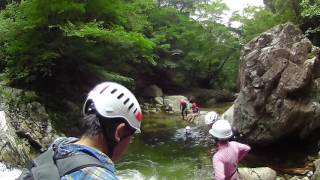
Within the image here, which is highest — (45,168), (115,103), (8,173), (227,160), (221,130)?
(115,103)

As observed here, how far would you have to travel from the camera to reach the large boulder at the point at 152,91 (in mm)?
33172

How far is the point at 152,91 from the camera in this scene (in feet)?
110

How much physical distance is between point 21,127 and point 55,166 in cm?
1106

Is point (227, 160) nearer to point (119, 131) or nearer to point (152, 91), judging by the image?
point (119, 131)

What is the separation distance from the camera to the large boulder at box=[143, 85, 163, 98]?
33.2 m

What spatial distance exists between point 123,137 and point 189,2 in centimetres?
4174

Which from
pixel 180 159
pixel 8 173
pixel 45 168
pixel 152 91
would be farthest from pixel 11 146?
pixel 152 91

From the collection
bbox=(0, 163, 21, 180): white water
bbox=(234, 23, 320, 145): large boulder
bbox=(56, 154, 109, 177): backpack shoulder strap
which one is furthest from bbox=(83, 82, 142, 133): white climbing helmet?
bbox=(234, 23, 320, 145): large boulder

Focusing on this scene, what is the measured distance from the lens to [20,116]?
43.2ft

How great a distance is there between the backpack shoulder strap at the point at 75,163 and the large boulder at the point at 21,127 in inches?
344

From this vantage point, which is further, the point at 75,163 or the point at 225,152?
the point at 225,152

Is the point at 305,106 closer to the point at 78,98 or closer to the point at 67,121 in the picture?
the point at 67,121

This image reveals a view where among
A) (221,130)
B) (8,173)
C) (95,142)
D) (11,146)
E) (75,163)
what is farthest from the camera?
(11,146)

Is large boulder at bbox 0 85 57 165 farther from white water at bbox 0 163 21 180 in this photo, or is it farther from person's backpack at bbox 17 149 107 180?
person's backpack at bbox 17 149 107 180
